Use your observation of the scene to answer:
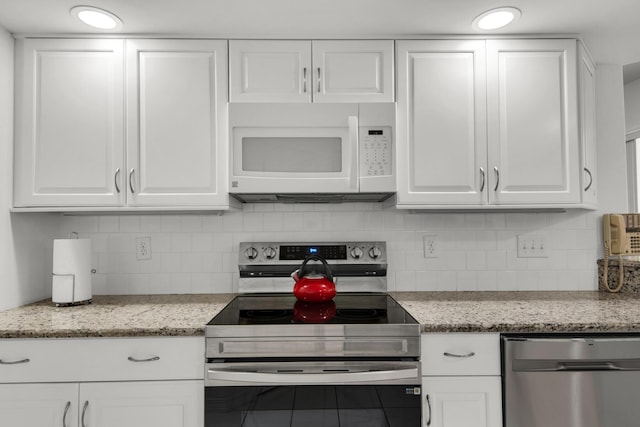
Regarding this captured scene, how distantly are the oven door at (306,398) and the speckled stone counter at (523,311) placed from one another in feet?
0.93

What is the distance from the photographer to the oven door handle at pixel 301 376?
144 centimetres

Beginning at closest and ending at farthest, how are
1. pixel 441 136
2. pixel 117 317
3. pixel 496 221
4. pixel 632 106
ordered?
pixel 117 317
pixel 441 136
pixel 496 221
pixel 632 106

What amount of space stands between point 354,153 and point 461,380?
1013mm

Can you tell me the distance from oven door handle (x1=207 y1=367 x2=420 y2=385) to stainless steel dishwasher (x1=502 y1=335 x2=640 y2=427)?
1.41 ft

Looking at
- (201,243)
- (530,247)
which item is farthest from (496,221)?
(201,243)

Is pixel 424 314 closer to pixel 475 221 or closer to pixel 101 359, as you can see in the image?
pixel 475 221

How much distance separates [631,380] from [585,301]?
48 cm

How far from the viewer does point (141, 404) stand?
1.47 m

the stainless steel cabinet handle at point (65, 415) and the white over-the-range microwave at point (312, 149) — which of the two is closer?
the stainless steel cabinet handle at point (65, 415)

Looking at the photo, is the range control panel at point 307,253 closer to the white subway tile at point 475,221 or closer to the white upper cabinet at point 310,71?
the white subway tile at point 475,221

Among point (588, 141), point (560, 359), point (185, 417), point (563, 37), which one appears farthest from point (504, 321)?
point (563, 37)

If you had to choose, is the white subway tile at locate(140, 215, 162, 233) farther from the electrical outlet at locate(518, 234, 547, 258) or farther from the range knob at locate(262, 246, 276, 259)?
the electrical outlet at locate(518, 234, 547, 258)

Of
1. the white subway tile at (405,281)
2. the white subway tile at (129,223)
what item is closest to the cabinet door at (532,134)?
the white subway tile at (405,281)

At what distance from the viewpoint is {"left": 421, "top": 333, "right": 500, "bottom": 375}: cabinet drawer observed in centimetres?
150
